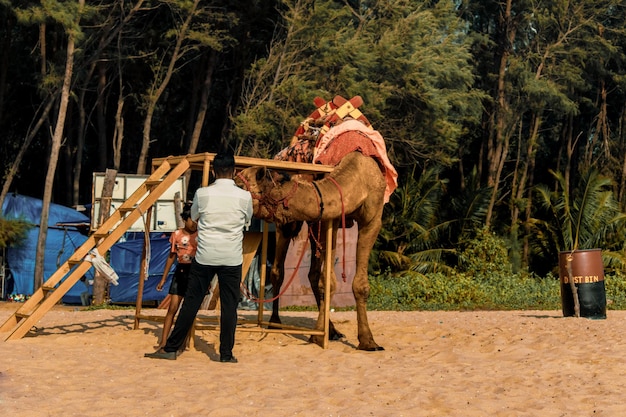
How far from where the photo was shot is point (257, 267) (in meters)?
20.3

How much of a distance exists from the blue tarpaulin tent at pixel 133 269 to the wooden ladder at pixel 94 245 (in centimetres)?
920

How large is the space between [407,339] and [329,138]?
106 inches

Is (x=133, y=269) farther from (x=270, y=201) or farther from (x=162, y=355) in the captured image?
(x=270, y=201)

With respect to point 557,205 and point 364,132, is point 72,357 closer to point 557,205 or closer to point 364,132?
point 364,132

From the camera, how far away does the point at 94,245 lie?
10.7 m

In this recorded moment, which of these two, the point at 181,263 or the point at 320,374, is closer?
the point at 320,374

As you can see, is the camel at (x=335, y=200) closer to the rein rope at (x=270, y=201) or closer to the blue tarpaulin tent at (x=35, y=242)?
the rein rope at (x=270, y=201)

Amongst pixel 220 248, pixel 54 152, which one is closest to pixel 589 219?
pixel 54 152

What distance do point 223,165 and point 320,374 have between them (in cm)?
221

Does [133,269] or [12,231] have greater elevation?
[12,231]

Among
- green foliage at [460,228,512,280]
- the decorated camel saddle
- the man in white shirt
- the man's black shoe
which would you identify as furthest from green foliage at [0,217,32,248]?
the man in white shirt

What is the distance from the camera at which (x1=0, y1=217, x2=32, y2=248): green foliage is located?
21.6 meters

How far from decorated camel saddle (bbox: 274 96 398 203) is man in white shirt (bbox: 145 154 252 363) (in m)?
2.18

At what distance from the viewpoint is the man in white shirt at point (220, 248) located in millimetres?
9133
